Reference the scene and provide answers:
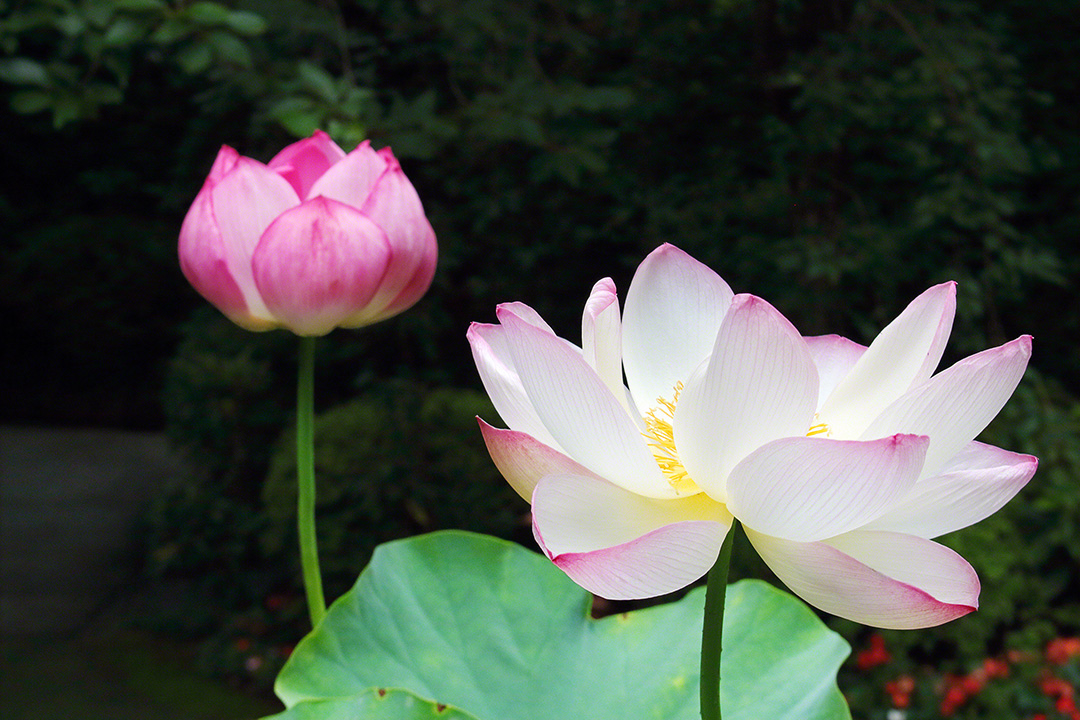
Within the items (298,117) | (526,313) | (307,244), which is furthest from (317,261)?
(298,117)

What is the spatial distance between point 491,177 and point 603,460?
6.60 ft

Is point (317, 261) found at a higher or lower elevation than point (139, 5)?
lower

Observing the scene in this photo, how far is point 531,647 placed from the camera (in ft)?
1.65

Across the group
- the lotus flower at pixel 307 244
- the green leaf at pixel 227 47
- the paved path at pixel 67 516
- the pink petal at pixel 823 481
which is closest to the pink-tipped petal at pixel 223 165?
the lotus flower at pixel 307 244

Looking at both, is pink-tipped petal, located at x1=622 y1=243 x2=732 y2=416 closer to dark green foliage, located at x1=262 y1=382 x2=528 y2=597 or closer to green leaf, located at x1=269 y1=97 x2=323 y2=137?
green leaf, located at x1=269 y1=97 x2=323 y2=137

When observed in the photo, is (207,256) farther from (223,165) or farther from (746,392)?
(746,392)

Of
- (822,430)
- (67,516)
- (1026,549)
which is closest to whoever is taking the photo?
(822,430)

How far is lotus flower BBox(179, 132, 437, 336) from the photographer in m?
0.46

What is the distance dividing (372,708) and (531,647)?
0.43 feet

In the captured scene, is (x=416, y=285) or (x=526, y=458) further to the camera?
(x=416, y=285)

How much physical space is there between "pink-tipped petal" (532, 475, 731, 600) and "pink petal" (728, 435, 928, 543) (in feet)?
0.05

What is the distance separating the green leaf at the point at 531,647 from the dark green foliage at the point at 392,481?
164cm

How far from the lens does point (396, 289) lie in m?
0.49

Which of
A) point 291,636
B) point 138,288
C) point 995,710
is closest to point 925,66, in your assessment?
point 995,710
